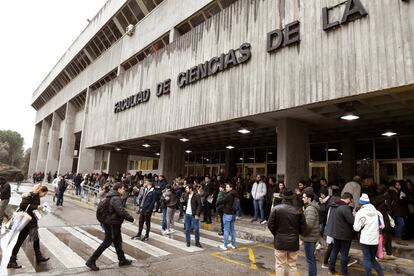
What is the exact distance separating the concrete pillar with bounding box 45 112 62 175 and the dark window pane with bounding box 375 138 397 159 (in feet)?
139

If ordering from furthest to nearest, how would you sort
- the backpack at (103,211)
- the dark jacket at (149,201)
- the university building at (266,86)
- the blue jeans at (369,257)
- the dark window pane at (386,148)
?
the dark window pane at (386,148) < the dark jacket at (149,201) < the university building at (266,86) < the backpack at (103,211) < the blue jeans at (369,257)

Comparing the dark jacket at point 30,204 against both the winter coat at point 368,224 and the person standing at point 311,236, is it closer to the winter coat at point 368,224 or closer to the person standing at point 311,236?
the person standing at point 311,236

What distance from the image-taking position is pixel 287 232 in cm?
497

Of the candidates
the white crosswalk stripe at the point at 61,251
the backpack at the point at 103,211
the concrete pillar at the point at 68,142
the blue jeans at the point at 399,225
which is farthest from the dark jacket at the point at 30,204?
the concrete pillar at the point at 68,142

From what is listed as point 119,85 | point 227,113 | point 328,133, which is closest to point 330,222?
point 227,113

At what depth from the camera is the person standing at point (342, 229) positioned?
6094mm

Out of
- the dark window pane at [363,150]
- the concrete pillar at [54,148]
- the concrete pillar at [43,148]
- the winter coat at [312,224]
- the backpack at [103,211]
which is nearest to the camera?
the winter coat at [312,224]

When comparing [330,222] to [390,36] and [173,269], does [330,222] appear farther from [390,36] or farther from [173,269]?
[390,36]

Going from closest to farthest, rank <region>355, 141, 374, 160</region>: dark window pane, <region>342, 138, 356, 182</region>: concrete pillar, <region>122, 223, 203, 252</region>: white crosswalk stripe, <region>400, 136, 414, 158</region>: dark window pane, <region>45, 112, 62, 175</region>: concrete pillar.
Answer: <region>122, 223, 203, 252</region>: white crosswalk stripe, <region>400, 136, 414, 158</region>: dark window pane, <region>355, 141, 374, 160</region>: dark window pane, <region>342, 138, 356, 182</region>: concrete pillar, <region>45, 112, 62, 175</region>: concrete pillar

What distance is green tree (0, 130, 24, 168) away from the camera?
77188 millimetres

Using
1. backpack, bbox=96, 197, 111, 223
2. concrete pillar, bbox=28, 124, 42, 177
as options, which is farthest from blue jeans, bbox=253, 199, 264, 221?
concrete pillar, bbox=28, 124, 42, 177

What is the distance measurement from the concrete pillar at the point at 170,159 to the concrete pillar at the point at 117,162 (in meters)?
9.70

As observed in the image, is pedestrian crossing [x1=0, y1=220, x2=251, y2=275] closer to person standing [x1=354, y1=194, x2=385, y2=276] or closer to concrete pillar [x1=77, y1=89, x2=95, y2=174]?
person standing [x1=354, y1=194, x2=385, y2=276]

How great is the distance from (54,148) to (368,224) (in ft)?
149
